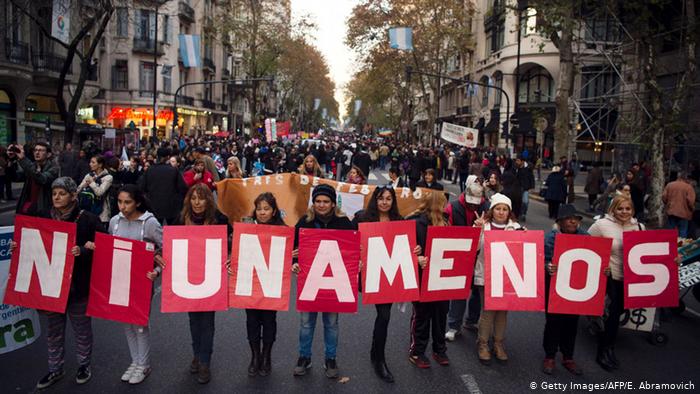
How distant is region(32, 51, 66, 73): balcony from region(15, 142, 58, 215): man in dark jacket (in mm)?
24565

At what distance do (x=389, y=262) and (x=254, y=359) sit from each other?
145 cm

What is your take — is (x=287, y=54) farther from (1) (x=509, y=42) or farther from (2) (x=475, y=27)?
(1) (x=509, y=42)

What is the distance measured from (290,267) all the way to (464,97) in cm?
5654

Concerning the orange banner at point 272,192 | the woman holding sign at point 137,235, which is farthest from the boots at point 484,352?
the orange banner at point 272,192

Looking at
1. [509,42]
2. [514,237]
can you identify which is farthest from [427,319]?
[509,42]

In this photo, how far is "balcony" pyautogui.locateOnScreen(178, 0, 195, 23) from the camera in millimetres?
49094

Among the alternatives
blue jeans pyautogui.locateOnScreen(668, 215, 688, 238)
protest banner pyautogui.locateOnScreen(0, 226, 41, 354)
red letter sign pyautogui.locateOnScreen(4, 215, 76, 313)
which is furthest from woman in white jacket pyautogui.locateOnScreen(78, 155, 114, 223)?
blue jeans pyautogui.locateOnScreen(668, 215, 688, 238)

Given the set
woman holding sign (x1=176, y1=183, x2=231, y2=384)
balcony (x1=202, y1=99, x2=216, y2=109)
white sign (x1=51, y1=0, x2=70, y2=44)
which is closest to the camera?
woman holding sign (x1=176, y1=183, x2=231, y2=384)

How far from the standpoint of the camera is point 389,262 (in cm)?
534

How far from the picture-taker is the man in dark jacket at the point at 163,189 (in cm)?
961

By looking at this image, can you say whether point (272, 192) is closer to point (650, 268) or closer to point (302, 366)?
point (302, 366)

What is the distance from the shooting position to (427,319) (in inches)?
219

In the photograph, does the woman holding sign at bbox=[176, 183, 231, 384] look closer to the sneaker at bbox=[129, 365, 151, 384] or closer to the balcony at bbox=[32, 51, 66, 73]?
the sneaker at bbox=[129, 365, 151, 384]

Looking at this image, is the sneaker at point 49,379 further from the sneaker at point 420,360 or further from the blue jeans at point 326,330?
the sneaker at point 420,360
